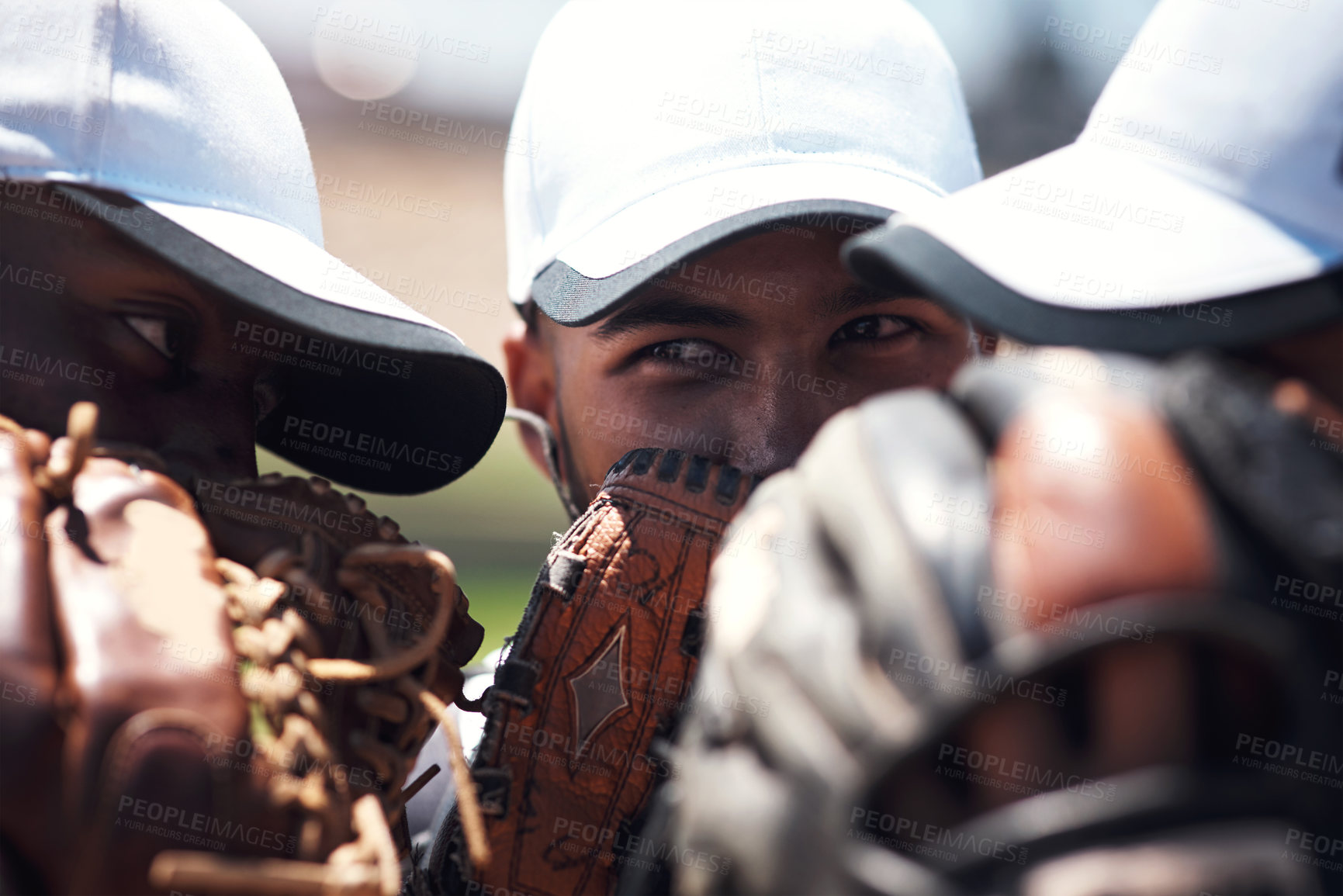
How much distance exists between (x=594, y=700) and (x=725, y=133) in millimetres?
748

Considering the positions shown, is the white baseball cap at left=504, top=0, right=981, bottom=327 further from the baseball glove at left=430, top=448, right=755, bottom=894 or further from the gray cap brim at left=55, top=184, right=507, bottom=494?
the baseball glove at left=430, top=448, right=755, bottom=894

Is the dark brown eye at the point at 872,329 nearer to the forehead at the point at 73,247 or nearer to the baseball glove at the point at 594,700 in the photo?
the baseball glove at the point at 594,700

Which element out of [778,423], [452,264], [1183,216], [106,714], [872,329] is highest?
[1183,216]

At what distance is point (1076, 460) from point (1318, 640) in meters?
0.16

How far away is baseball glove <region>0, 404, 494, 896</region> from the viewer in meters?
0.65

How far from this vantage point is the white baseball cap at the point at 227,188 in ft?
2.97

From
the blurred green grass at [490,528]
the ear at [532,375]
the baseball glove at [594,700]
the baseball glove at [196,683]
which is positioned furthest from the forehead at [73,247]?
the blurred green grass at [490,528]

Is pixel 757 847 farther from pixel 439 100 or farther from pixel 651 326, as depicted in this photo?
pixel 439 100

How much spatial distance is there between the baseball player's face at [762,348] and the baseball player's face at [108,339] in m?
0.50

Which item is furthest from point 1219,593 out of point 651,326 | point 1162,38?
point 651,326

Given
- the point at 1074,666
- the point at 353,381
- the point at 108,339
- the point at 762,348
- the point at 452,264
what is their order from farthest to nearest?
the point at 452,264
the point at 762,348
the point at 353,381
the point at 108,339
the point at 1074,666

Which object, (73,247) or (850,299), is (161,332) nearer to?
(73,247)

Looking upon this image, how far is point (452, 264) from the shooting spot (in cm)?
1443

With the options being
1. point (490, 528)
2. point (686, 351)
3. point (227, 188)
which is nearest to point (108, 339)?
point (227, 188)
